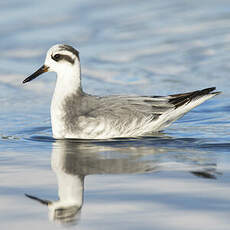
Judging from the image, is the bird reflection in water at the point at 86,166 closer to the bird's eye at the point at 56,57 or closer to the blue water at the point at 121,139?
the blue water at the point at 121,139

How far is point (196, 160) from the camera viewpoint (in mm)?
9203

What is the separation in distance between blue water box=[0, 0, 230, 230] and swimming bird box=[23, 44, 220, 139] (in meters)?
0.29

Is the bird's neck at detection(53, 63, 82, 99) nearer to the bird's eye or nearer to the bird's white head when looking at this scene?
the bird's white head

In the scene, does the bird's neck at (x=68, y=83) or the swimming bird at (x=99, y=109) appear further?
the bird's neck at (x=68, y=83)

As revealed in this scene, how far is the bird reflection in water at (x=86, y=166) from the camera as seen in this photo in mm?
7219

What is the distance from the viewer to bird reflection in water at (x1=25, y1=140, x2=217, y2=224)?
7219 mm

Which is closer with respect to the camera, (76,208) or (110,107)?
(76,208)

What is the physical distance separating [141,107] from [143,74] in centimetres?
441

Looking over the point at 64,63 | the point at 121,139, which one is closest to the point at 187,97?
the point at 121,139

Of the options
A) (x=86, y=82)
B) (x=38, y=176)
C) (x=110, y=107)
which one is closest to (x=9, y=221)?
(x=38, y=176)

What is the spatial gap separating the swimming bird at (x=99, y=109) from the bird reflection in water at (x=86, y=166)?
1.35ft

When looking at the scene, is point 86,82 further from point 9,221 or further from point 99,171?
point 9,221

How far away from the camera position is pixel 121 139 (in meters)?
11.3

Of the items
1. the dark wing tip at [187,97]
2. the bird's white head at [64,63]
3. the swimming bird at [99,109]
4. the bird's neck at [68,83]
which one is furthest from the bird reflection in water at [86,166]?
the dark wing tip at [187,97]
